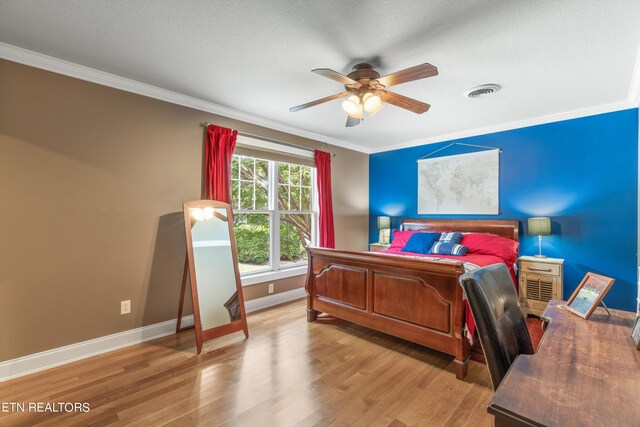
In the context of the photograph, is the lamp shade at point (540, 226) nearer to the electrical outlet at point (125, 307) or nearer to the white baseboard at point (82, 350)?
the white baseboard at point (82, 350)

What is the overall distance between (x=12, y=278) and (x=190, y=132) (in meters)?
1.98

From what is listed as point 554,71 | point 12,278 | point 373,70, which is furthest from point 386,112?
point 12,278

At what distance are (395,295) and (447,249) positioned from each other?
1575mm

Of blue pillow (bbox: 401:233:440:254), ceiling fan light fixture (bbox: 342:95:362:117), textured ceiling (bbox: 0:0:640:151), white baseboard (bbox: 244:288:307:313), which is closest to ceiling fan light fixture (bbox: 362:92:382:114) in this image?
ceiling fan light fixture (bbox: 342:95:362:117)

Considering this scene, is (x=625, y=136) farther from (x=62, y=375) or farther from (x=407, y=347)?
(x=62, y=375)

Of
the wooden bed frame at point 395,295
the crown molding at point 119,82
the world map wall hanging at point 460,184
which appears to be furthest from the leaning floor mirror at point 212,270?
the world map wall hanging at point 460,184

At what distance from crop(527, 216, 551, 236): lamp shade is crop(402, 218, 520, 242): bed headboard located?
36 cm

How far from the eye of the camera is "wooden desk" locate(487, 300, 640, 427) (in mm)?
763

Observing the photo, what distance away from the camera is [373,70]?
2.53 metres

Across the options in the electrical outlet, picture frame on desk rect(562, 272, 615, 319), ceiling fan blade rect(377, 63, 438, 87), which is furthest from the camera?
the electrical outlet

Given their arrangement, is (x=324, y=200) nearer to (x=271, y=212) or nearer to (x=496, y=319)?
(x=271, y=212)

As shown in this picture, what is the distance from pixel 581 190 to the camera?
3656 millimetres

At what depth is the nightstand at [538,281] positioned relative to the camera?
138 inches

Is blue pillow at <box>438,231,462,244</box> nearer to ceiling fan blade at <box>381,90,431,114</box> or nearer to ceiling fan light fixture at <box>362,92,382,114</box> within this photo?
ceiling fan blade at <box>381,90,431,114</box>
